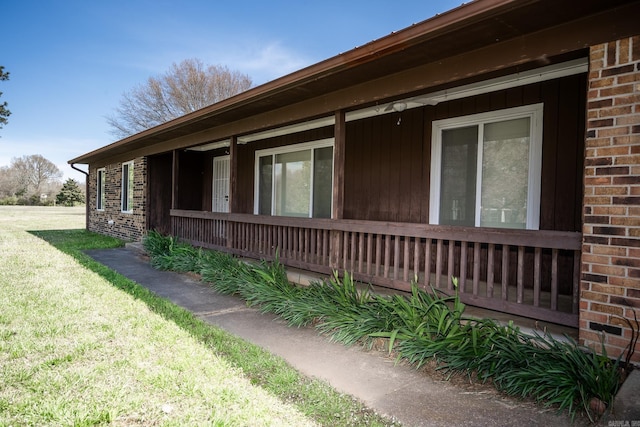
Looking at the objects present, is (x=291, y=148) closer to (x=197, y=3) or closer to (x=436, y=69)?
(x=436, y=69)

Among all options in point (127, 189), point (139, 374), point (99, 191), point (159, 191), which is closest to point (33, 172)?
point (99, 191)

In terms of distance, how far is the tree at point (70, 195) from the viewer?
44.7 meters

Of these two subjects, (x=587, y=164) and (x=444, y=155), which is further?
(x=444, y=155)

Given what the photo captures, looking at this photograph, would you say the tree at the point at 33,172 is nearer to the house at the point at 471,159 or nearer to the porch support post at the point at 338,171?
the house at the point at 471,159

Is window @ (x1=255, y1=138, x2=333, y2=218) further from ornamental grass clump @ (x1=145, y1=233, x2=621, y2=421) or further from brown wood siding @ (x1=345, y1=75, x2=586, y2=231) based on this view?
ornamental grass clump @ (x1=145, y1=233, x2=621, y2=421)

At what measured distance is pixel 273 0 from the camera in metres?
13.7

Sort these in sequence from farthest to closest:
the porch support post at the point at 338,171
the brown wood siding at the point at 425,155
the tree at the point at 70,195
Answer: the tree at the point at 70,195
the porch support post at the point at 338,171
the brown wood siding at the point at 425,155

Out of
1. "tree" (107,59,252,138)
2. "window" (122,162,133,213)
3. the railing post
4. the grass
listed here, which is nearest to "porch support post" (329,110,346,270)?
the railing post

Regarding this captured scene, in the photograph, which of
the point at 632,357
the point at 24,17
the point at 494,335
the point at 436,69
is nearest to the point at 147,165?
the point at 24,17

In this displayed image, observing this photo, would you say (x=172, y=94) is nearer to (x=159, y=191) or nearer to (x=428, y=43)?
(x=159, y=191)

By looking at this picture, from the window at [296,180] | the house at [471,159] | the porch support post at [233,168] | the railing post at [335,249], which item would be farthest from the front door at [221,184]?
the railing post at [335,249]

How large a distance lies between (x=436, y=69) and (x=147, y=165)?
333 inches

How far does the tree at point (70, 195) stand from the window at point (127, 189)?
39.9 metres

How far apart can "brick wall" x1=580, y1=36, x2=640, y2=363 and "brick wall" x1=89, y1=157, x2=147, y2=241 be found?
383 inches
